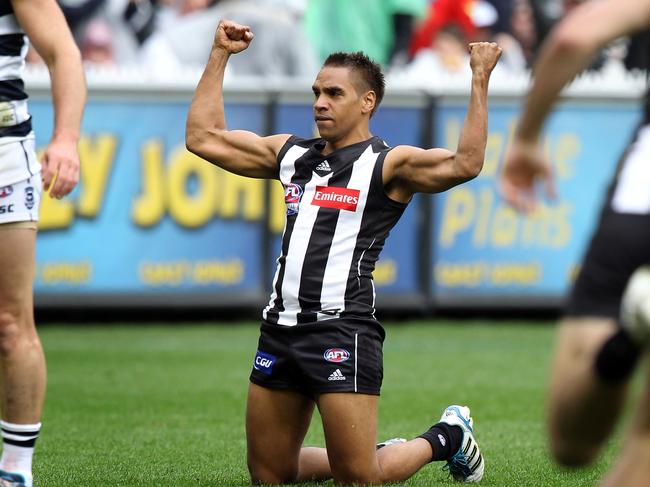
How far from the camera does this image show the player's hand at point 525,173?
3670mm

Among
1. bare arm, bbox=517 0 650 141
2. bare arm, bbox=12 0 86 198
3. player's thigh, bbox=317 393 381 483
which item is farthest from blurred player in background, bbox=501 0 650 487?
bare arm, bbox=12 0 86 198

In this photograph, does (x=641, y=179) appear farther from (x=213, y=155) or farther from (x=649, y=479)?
(x=213, y=155)

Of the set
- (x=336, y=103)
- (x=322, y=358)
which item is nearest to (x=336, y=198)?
(x=336, y=103)

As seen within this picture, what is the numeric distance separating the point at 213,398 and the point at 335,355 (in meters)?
3.13

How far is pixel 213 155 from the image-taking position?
6.16m

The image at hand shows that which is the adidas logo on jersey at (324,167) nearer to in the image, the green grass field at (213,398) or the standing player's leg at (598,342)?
the green grass field at (213,398)

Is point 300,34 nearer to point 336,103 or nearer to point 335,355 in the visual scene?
point 336,103

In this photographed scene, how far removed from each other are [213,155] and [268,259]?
21.0 ft

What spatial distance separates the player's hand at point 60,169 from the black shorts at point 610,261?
77.8 inches

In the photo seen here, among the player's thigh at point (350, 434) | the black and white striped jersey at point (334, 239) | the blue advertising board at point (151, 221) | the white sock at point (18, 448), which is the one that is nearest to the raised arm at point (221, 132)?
the black and white striped jersey at point (334, 239)

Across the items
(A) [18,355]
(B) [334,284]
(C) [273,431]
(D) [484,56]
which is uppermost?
(D) [484,56]

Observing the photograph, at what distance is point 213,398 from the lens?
867 centimetres

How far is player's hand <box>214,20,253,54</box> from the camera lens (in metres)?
6.12

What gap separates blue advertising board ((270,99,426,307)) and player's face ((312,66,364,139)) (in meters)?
6.63
